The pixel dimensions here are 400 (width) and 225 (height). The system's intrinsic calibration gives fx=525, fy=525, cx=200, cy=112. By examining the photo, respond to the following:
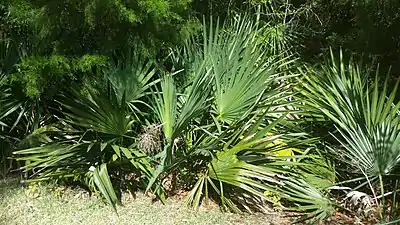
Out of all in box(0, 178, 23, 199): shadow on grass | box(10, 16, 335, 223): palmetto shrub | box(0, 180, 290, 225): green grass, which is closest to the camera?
box(0, 180, 290, 225): green grass

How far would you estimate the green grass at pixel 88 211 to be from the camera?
4.91 m

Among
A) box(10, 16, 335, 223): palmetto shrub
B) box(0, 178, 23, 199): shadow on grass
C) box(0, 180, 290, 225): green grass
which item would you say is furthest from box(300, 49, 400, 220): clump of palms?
box(0, 178, 23, 199): shadow on grass

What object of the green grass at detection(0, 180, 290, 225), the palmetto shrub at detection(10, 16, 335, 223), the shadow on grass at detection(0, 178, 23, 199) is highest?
the palmetto shrub at detection(10, 16, 335, 223)

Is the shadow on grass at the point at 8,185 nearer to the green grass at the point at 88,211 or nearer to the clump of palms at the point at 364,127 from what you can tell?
the green grass at the point at 88,211

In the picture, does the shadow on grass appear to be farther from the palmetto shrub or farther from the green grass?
the palmetto shrub

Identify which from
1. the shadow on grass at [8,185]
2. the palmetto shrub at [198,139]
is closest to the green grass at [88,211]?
the shadow on grass at [8,185]

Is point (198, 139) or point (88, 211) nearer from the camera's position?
point (88, 211)

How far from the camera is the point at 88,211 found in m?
5.05

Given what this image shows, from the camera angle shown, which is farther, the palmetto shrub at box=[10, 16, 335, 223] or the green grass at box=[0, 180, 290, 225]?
the palmetto shrub at box=[10, 16, 335, 223]

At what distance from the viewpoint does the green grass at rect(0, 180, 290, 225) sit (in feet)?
16.1

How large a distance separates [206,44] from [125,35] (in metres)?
0.89

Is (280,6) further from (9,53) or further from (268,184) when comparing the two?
(9,53)

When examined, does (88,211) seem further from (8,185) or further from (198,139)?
(198,139)

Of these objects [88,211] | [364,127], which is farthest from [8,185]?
[364,127]
